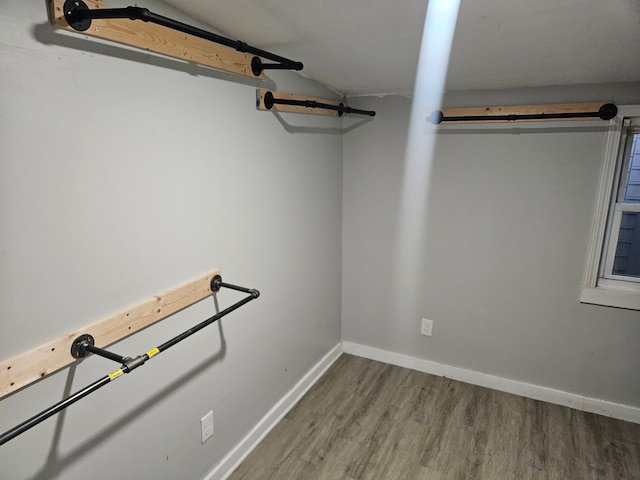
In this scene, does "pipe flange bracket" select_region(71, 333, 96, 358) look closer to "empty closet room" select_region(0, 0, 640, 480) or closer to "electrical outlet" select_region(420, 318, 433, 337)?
"empty closet room" select_region(0, 0, 640, 480)

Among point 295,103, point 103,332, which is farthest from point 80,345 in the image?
point 295,103

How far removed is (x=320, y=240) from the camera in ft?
8.64

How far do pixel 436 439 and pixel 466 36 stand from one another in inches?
81.0

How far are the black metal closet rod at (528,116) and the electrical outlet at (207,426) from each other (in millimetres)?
2153

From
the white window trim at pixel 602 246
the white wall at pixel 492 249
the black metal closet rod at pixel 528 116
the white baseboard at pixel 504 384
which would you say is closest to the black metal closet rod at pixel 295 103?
the white wall at pixel 492 249

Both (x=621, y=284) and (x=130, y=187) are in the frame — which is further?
(x=621, y=284)

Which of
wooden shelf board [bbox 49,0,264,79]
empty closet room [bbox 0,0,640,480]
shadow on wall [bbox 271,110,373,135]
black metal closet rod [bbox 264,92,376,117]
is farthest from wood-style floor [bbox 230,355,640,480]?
wooden shelf board [bbox 49,0,264,79]

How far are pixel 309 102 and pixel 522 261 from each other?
5.43 ft

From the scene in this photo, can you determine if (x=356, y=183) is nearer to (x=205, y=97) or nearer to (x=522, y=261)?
(x=522, y=261)

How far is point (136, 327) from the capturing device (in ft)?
4.35

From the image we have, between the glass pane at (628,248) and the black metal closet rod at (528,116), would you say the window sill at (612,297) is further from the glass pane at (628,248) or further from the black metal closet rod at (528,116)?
the black metal closet rod at (528,116)

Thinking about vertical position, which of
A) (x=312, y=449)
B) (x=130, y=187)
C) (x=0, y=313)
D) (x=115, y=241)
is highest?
(x=130, y=187)

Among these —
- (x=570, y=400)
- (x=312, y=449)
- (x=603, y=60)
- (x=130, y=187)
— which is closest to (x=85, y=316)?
(x=130, y=187)

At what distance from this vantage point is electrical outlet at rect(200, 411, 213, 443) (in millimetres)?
1716
